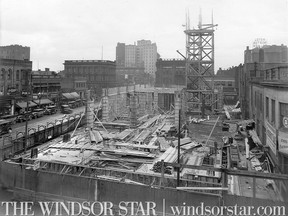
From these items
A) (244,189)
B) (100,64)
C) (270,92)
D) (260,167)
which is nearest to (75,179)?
(244,189)

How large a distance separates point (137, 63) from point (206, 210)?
106m

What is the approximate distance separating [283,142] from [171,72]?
2126 inches

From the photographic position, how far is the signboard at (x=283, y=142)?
10461 millimetres

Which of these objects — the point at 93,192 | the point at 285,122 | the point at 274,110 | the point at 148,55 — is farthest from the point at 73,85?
the point at 148,55

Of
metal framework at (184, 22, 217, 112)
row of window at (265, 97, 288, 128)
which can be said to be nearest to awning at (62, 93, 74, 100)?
metal framework at (184, 22, 217, 112)

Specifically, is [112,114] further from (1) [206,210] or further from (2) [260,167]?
(1) [206,210]

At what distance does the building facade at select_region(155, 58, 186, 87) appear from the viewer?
62.6 metres

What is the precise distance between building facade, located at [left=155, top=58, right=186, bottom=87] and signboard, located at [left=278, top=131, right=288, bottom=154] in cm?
5095

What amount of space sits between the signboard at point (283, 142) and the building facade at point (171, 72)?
50955 millimetres

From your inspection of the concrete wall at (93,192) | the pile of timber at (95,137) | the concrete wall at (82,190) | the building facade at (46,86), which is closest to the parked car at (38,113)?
the building facade at (46,86)

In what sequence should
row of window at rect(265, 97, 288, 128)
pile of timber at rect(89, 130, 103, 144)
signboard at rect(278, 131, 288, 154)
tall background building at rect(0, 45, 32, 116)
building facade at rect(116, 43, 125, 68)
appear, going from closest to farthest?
signboard at rect(278, 131, 288, 154)
row of window at rect(265, 97, 288, 128)
pile of timber at rect(89, 130, 103, 144)
tall background building at rect(0, 45, 32, 116)
building facade at rect(116, 43, 125, 68)

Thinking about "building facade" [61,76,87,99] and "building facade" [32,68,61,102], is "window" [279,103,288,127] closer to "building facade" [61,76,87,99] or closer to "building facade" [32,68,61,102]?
"building facade" [32,68,61,102]

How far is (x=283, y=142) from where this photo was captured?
10.7 meters

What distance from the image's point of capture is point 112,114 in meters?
26.0
